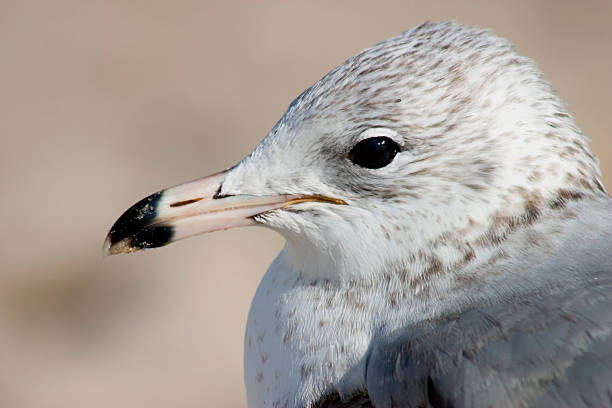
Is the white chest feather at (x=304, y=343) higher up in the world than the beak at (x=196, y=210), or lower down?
lower down

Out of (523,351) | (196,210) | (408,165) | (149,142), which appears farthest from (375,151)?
(149,142)

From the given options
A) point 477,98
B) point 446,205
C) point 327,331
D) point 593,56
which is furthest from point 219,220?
point 593,56

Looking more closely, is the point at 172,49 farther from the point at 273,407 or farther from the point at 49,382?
the point at 273,407

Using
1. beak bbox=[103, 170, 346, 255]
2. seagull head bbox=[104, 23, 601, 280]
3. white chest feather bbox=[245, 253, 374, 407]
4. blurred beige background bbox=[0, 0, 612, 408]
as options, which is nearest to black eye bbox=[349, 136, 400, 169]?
seagull head bbox=[104, 23, 601, 280]

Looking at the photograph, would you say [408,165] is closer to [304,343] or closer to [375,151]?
[375,151]

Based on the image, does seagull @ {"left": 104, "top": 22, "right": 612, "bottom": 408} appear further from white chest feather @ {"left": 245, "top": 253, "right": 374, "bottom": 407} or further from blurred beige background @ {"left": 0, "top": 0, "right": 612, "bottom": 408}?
blurred beige background @ {"left": 0, "top": 0, "right": 612, "bottom": 408}

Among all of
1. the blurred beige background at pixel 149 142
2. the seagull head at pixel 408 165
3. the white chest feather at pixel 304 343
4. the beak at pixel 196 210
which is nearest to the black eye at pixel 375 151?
the seagull head at pixel 408 165

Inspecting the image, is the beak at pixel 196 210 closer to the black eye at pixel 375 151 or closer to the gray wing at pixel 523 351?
the black eye at pixel 375 151

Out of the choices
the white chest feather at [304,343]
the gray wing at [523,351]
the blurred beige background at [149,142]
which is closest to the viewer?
the gray wing at [523,351]
